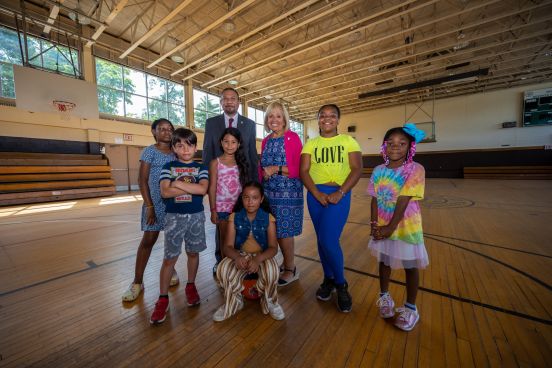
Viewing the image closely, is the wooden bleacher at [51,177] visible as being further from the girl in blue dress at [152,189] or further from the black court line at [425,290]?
the girl in blue dress at [152,189]

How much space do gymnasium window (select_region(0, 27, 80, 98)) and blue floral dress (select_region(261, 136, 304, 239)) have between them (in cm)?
960

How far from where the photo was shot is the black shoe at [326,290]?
6.02 feet

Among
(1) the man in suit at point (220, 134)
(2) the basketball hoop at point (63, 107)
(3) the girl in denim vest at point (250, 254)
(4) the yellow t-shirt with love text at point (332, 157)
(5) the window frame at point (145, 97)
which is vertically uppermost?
(5) the window frame at point (145, 97)

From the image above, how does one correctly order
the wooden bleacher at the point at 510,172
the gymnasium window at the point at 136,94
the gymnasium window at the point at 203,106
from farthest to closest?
the wooden bleacher at the point at 510,172, the gymnasium window at the point at 203,106, the gymnasium window at the point at 136,94

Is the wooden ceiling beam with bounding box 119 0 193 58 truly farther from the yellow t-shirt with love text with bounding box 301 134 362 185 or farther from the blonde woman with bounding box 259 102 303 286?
the yellow t-shirt with love text with bounding box 301 134 362 185

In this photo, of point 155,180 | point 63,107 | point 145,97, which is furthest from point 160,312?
point 145,97

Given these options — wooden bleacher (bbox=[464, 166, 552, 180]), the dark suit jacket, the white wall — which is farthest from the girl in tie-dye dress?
the white wall

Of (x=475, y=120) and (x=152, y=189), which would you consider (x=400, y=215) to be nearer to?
(x=152, y=189)

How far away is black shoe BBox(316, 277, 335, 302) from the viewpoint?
1.84m

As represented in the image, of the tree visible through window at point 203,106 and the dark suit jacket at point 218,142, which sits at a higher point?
the tree visible through window at point 203,106

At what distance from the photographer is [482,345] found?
135 cm

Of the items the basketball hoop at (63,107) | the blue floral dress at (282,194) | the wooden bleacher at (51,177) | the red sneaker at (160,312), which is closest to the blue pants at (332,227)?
the blue floral dress at (282,194)

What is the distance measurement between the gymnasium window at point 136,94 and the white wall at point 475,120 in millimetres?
13578

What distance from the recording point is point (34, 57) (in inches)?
279
